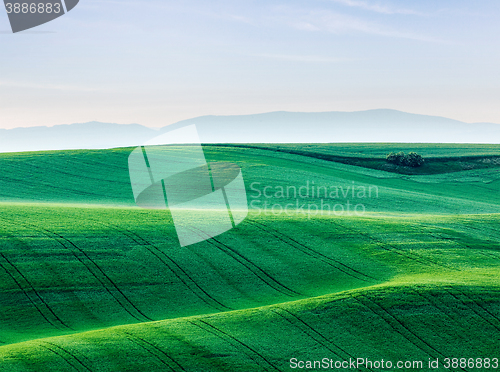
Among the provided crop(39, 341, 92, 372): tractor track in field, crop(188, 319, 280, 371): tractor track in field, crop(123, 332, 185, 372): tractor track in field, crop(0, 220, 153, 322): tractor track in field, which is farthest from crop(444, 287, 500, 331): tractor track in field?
crop(39, 341, 92, 372): tractor track in field


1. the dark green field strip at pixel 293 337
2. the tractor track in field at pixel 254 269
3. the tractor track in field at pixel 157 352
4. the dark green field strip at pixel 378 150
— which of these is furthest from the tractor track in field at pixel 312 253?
the dark green field strip at pixel 378 150

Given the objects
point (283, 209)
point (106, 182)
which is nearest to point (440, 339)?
point (283, 209)

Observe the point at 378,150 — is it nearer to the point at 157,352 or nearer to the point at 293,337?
the point at 293,337

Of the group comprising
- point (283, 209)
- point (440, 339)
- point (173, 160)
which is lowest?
point (440, 339)

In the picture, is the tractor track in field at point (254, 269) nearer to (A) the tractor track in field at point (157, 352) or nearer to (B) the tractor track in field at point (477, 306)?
(B) the tractor track in field at point (477, 306)

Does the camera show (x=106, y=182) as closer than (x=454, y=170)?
Yes

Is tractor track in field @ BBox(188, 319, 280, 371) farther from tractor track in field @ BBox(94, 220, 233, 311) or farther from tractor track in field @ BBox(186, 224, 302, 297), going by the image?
tractor track in field @ BBox(186, 224, 302, 297)

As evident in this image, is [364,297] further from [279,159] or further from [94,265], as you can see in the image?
[279,159]
